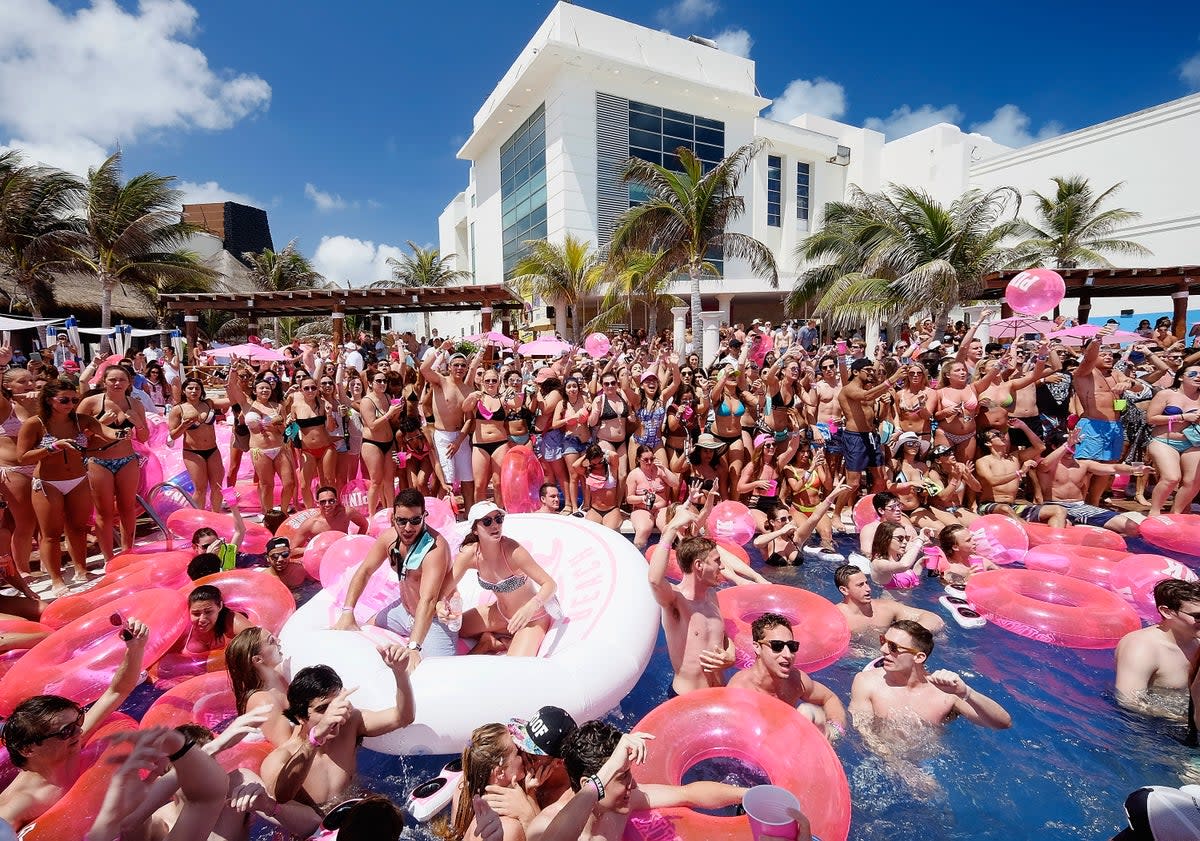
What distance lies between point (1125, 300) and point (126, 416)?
30.6 m

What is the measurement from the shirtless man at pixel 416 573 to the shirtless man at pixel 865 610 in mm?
3026

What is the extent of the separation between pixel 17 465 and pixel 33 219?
22.1m

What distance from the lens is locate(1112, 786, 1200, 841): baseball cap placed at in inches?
69.2

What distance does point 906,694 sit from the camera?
3402 millimetres

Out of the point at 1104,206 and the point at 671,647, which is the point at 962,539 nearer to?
the point at 671,647

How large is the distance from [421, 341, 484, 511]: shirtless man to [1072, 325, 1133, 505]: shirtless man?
727 cm

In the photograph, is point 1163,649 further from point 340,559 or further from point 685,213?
point 685,213

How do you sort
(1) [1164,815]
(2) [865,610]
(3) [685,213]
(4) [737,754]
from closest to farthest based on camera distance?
1. (1) [1164,815]
2. (4) [737,754]
3. (2) [865,610]
4. (3) [685,213]

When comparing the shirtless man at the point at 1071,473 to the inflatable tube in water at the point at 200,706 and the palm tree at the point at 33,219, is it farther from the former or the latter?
the palm tree at the point at 33,219

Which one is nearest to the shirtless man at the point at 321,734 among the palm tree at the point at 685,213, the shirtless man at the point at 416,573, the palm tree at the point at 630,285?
the shirtless man at the point at 416,573

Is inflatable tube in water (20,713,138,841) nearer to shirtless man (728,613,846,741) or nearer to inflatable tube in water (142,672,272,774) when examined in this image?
inflatable tube in water (142,672,272,774)

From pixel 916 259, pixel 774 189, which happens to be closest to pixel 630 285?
pixel 916 259

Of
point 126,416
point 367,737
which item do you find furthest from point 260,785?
point 126,416

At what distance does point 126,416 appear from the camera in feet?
17.7
